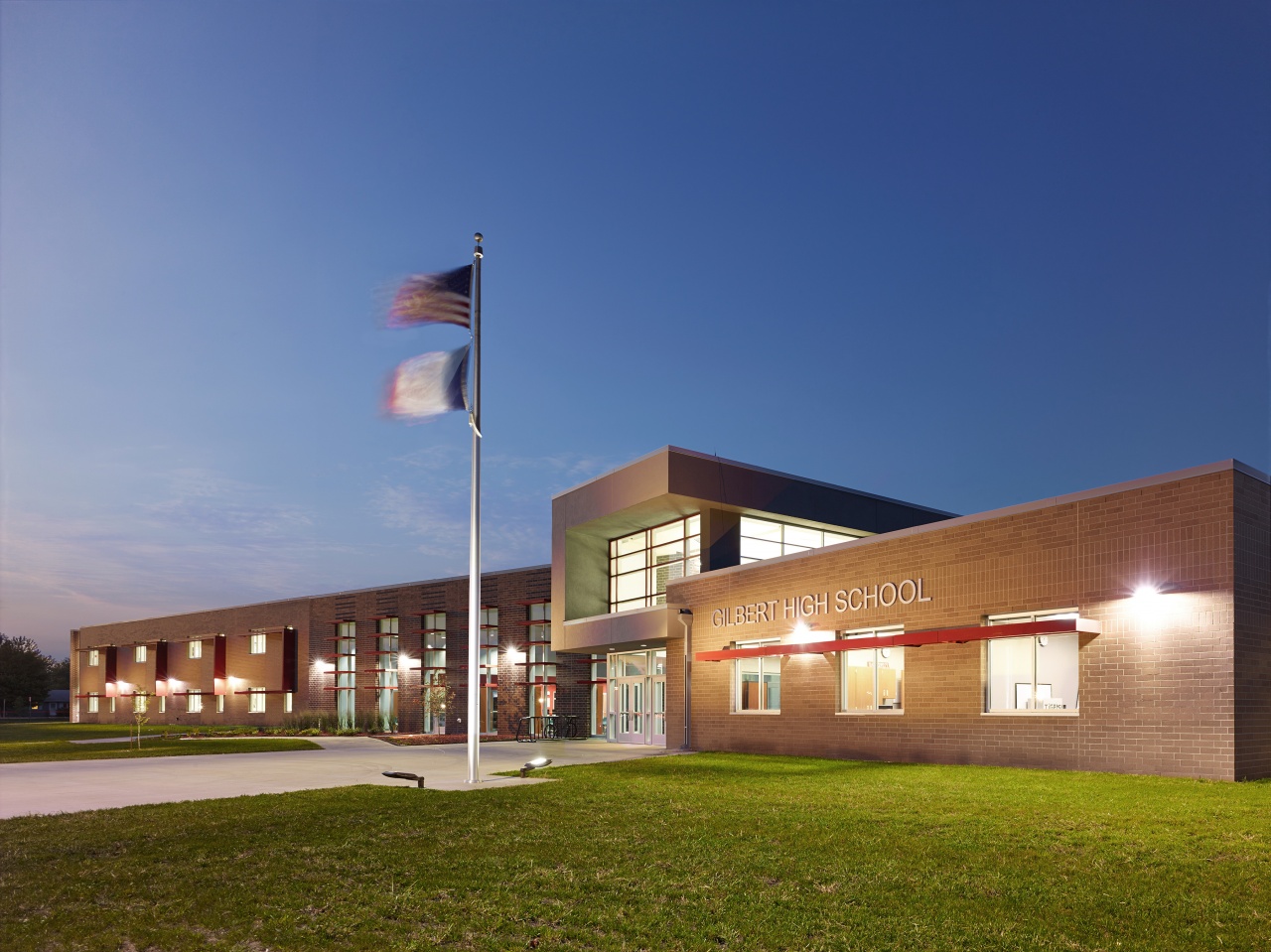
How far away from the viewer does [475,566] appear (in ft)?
57.1

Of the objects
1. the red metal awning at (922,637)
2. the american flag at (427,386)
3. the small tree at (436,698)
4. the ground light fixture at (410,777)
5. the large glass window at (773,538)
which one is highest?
the american flag at (427,386)

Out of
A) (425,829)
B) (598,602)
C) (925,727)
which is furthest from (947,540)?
(598,602)

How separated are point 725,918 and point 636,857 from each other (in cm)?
234

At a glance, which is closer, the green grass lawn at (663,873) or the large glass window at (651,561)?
the green grass lawn at (663,873)

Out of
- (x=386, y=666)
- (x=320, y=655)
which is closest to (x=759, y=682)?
(x=386, y=666)

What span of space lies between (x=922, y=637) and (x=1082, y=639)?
3.47m

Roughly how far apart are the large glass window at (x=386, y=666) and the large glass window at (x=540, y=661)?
1035 cm

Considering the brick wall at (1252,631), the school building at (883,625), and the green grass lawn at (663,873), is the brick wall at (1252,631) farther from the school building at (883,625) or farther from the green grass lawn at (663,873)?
the green grass lawn at (663,873)

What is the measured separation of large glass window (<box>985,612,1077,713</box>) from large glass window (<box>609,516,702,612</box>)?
11.2 metres

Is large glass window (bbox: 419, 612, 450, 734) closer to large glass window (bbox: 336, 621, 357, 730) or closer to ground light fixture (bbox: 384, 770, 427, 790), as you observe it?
large glass window (bbox: 336, 621, 357, 730)

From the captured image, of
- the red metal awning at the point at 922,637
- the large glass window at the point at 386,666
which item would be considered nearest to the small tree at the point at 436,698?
the large glass window at the point at 386,666

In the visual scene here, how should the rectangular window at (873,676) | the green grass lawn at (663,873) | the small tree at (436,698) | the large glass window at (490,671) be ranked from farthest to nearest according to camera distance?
the small tree at (436,698)
the large glass window at (490,671)
the rectangular window at (873,676)
the green grass lawn at (663,873)

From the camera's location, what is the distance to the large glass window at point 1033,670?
58.9ft

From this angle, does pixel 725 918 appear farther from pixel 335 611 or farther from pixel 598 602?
pixel 335 611
